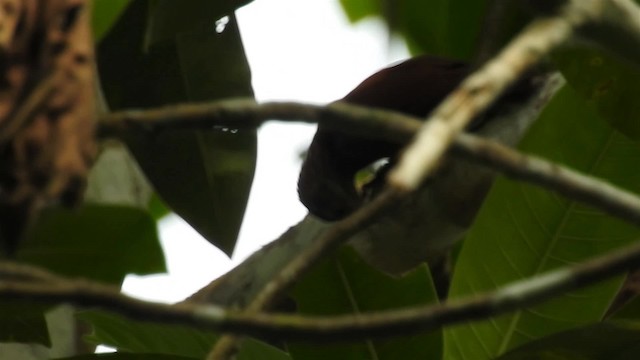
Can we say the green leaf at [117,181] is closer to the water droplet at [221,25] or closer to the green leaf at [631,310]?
the water droplet at [221,25]

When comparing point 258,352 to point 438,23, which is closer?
point 258,352

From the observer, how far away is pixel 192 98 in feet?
2.97

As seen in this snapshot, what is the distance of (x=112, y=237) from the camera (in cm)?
83

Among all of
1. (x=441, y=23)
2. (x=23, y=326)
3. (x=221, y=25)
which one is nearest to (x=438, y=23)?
(x=441, y=23)

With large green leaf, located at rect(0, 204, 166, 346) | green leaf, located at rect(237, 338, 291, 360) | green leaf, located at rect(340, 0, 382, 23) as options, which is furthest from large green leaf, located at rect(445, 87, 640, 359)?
green leaf, located at rect(340, 0, 382, 23)

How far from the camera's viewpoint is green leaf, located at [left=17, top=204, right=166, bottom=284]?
2.63 ft

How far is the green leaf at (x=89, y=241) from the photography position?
2.63ft

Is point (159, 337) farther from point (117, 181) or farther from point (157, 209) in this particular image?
point (157, 209)

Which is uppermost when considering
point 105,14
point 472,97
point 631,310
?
point 105,14

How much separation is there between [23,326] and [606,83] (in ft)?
1.46

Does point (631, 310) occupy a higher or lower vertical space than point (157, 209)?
lower

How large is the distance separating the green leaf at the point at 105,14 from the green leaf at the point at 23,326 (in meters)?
0.22

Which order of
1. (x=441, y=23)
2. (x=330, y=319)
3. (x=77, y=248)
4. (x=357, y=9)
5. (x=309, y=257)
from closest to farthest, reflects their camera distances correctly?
(x=330, y=319), (x=309, y=257), (x=77, y=248), (x=441, y=23), (x=357, y=9)

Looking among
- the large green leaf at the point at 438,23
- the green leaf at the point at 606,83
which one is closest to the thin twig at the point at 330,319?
the green leaf at the point at 606,83
